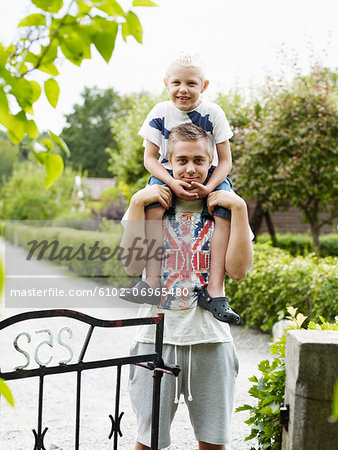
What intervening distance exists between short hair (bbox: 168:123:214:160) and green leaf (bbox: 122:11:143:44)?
3.88 ft

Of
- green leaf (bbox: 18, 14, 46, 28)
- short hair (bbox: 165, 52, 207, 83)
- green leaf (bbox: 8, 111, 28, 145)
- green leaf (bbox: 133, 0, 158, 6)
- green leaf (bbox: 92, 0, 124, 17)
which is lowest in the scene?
green leaf (bbox: 8, 111, 28, 145)

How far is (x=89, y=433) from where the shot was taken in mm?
4031

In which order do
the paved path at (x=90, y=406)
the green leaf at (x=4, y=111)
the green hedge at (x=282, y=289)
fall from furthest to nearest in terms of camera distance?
the green hedge at (x=282, y=289), the paved path at (x=90, y=406), the green leaf at (x=4, y=111)

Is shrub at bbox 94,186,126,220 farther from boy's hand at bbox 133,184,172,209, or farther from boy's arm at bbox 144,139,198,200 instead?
boy's hand at bbox 133,184,172,209

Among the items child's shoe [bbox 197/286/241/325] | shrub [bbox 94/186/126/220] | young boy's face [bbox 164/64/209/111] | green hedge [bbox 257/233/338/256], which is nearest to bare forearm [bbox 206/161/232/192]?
young boy's face [bbox 164/64/209/111]

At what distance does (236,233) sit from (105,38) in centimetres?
131

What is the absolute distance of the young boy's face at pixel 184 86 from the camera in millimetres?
2309

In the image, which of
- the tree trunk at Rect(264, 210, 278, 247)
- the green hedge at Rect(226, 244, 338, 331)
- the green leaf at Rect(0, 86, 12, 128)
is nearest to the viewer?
the green leaf at Rect(0, 86, 12, 128)

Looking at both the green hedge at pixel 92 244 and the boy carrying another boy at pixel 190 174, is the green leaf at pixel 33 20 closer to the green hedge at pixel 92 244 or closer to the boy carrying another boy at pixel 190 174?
the boy carrying another boy at pixel 190 174

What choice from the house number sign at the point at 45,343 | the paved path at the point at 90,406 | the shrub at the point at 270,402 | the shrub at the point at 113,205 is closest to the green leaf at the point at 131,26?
the house number sign at the point at 45,343

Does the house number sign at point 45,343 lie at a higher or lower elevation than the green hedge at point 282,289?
higher

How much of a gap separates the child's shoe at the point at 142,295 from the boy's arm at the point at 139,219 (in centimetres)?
10

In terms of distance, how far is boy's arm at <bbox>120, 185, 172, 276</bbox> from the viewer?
2.19 metres

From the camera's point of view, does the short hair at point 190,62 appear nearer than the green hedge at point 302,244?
Yes
